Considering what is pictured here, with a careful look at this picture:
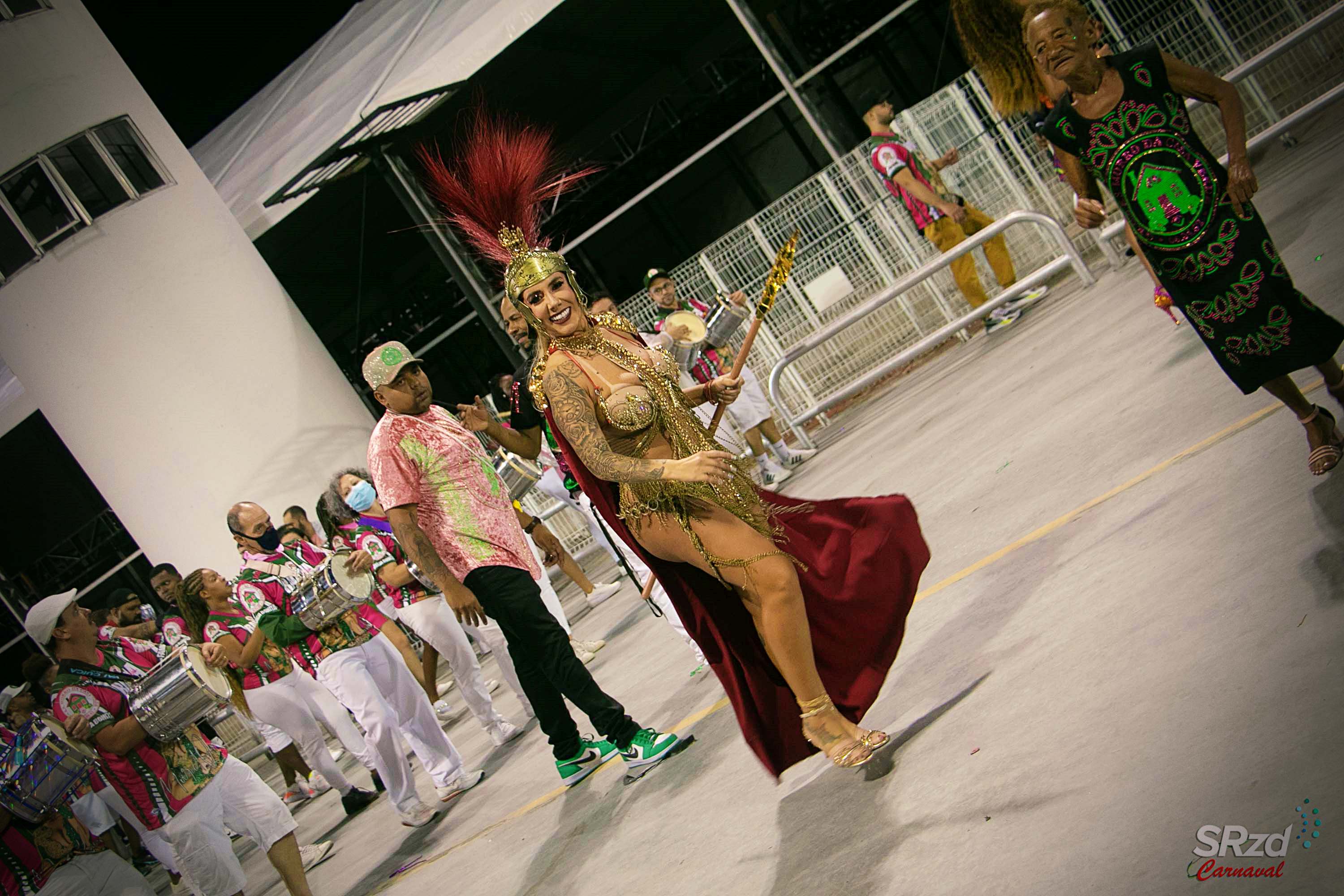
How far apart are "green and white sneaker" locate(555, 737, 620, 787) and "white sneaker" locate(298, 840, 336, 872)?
2.57 m

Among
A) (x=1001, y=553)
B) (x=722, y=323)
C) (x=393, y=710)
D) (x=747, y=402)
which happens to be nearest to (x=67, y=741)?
(x=393, y=710)

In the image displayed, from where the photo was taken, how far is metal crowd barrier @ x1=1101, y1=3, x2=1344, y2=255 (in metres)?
9.63

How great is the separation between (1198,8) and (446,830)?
10528mm

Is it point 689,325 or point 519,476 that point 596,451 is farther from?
point 519,476

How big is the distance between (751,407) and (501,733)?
13.7 ft

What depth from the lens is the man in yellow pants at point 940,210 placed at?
10.6 metres

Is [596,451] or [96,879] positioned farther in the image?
[96,879]

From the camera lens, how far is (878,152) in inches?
420

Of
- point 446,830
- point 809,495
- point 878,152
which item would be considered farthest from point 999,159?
point 446,830

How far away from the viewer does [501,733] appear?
7.29 meters

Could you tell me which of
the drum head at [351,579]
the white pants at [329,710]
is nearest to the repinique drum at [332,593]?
the drum head at [351,579]

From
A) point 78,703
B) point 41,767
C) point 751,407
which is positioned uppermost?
point 78,703

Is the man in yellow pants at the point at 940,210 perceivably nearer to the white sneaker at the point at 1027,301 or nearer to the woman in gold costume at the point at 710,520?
the white sneaker at the point at 1027,301

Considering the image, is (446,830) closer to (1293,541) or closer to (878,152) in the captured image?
(1293,541)
